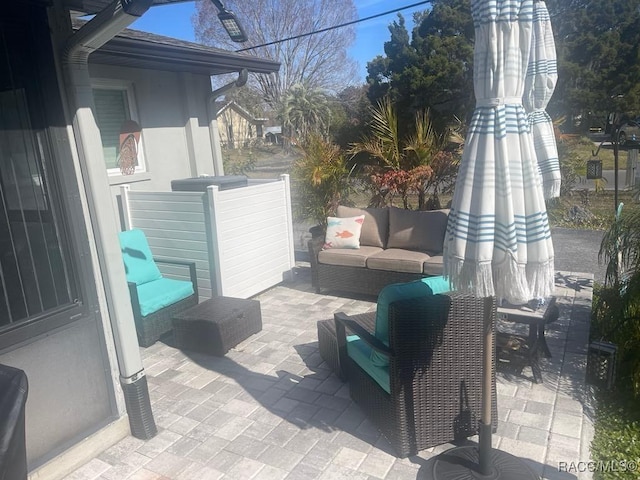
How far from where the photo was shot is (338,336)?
3436 mm

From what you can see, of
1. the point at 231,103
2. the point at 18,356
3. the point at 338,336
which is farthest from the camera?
the point at 231,103

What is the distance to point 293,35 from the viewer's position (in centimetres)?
2647

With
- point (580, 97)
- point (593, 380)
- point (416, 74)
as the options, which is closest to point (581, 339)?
point (593, 380)

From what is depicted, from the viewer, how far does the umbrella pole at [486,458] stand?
2.36 metres

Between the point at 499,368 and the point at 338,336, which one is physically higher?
the point at 338,336

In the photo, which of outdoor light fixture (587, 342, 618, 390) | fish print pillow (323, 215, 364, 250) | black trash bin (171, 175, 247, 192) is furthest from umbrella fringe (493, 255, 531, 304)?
black trash bin (171, 175, 247, 192)

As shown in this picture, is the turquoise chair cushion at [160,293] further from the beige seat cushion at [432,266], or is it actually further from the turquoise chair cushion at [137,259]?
the beige seat cushion at [432,266]

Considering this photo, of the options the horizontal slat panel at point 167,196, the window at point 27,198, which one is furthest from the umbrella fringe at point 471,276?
the horizontal slat panel at point 167,196

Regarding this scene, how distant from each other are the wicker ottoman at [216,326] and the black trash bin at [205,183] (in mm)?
1549

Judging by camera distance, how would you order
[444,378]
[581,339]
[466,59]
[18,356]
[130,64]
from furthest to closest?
[466,59] → [130,64] → [581,339] → [444,378] → [18,356]

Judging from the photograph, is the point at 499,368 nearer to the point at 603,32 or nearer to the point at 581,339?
the point at 581,339

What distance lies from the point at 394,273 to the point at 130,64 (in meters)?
3.86

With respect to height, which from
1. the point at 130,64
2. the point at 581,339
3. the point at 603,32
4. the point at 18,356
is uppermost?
the point at 603,32

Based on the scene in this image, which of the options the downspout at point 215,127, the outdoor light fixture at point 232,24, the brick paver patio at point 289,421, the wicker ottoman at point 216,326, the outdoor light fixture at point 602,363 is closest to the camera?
the brick paver patio at point 289,421
